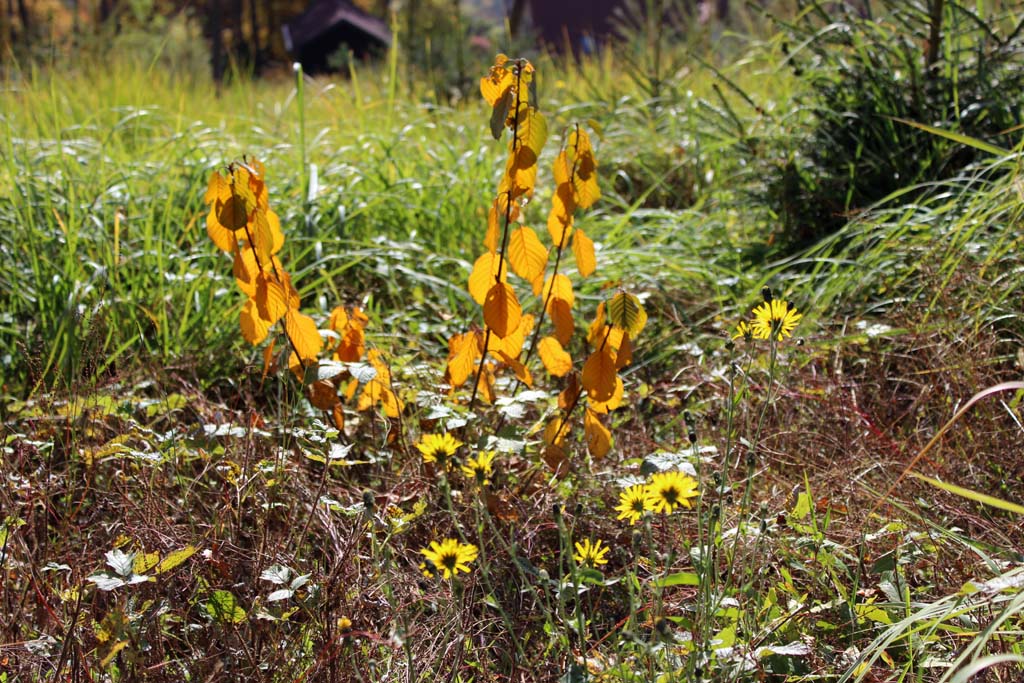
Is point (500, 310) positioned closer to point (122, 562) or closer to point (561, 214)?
point (561, 214)

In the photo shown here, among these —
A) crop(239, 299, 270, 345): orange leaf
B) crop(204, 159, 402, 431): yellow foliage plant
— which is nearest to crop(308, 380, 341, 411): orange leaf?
crop(204, 159, 402, 431): yellow foliage plant

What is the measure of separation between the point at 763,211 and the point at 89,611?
267cm

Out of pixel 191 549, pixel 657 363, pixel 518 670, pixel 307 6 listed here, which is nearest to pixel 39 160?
pixel 657 363

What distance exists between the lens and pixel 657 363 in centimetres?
266

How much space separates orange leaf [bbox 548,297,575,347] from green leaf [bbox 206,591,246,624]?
71cm

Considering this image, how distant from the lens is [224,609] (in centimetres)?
154

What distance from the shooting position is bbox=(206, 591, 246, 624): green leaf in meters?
1.52

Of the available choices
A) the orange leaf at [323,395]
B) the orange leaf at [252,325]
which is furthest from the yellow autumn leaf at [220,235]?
the orange leaf at [323,395]

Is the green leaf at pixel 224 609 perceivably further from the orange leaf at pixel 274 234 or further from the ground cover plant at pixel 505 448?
the orange leaf at pixel 274 234

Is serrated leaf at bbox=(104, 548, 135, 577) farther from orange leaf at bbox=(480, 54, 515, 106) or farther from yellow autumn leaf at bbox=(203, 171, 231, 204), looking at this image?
orange leaf at bbox=(480, 54, 515, 106)

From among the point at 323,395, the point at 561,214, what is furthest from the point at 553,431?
the point at 323,395

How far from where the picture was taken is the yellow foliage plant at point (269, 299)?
164 cm

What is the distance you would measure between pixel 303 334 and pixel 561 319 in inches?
19.6

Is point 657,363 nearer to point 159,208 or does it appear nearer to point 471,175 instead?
point 471,175
